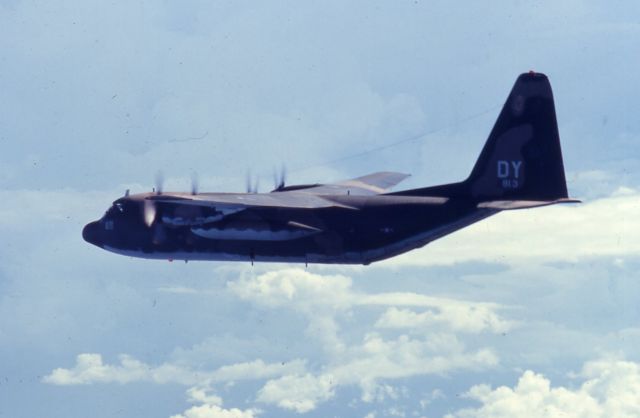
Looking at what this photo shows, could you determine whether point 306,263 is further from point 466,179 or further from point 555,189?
point 555,189

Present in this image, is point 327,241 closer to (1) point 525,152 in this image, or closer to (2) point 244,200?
(2) point 244,200

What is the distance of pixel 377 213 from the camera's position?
54406mm

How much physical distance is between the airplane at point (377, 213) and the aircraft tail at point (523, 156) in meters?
0.05

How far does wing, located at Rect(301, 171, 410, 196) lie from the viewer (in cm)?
5997

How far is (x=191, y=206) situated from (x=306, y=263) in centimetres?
714

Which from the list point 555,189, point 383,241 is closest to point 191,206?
point 383,241

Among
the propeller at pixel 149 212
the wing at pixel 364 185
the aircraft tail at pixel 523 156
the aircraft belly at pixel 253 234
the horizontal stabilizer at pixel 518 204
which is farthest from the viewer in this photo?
the wing at pixel 364 185

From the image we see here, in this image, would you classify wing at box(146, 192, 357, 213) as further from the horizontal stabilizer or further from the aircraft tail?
the horizontal stabilizer

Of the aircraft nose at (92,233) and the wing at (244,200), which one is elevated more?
the wing at (244,200)

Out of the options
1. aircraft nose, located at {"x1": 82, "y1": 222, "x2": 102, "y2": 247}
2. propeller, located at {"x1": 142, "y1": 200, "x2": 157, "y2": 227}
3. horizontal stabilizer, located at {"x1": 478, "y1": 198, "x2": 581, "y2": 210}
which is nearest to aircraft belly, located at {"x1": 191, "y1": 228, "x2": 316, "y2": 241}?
propeller, located at {"x1": 142, "y1": 200, "x2": 157, "y2": 227}

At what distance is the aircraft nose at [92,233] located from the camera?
5731 cm

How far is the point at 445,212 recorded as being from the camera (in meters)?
54.5

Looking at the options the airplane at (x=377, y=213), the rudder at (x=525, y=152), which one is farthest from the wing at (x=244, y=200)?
the rudder at (x=525, y=152)

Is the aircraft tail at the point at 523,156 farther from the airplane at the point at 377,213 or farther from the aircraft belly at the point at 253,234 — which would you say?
the aircraft belly at the point at 253,234
